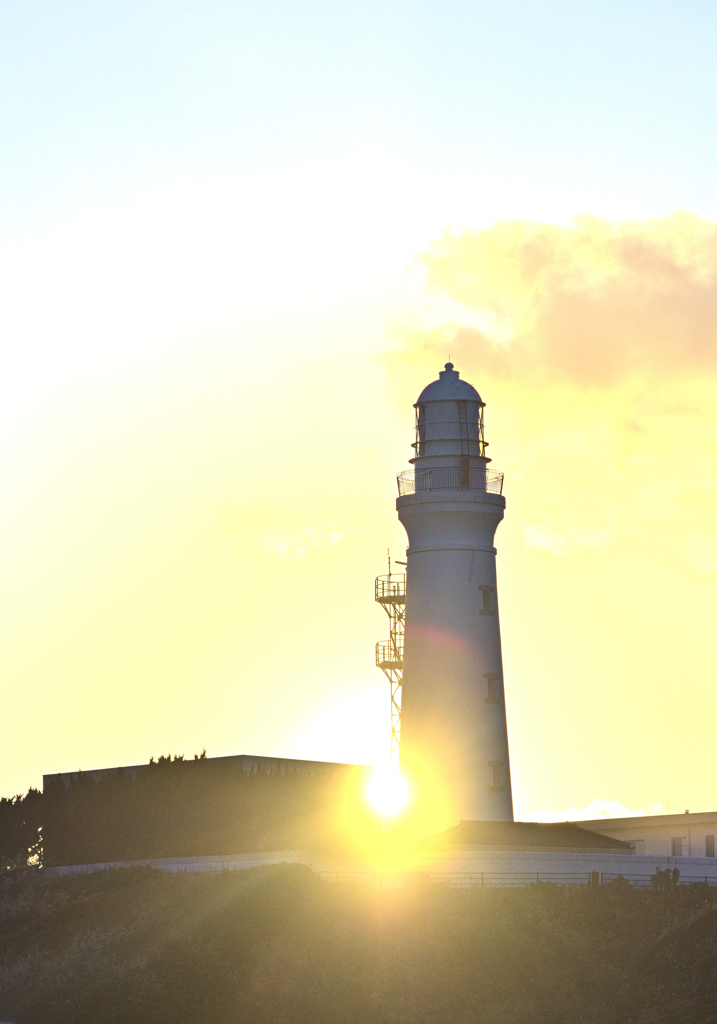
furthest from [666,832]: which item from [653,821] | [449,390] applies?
[449,390]

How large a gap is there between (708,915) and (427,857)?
8.73 metres

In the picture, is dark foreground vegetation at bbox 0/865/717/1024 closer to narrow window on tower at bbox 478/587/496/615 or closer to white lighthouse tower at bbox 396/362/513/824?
white lighthouse tower at bbox 396/362/513/824

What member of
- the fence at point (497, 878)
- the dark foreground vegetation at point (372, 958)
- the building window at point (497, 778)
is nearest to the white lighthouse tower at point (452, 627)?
the building window at point (497, 778)

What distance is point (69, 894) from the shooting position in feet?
187

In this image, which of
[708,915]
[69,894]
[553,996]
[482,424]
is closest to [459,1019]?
[553,996]

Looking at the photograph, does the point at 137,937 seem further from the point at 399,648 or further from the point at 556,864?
the point at 399,648

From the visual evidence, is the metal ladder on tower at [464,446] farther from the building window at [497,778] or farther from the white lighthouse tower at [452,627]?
the building window at [497,778]

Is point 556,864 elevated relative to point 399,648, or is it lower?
lower

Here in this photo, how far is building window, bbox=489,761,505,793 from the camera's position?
56.8 meters

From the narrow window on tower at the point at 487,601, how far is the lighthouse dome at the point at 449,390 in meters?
6.75

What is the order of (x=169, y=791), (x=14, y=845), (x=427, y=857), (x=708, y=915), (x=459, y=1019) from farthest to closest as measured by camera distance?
1. (x=14, y=845)
2. (x=169, y=791)
3. (x=427, y=857)
4. (x=708, y=915)
5. (x=459, y=1019)

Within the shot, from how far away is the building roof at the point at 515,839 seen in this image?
51844 mm

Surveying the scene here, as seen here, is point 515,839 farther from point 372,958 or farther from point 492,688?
point 372,958

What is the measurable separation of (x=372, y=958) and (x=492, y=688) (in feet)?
44.5
